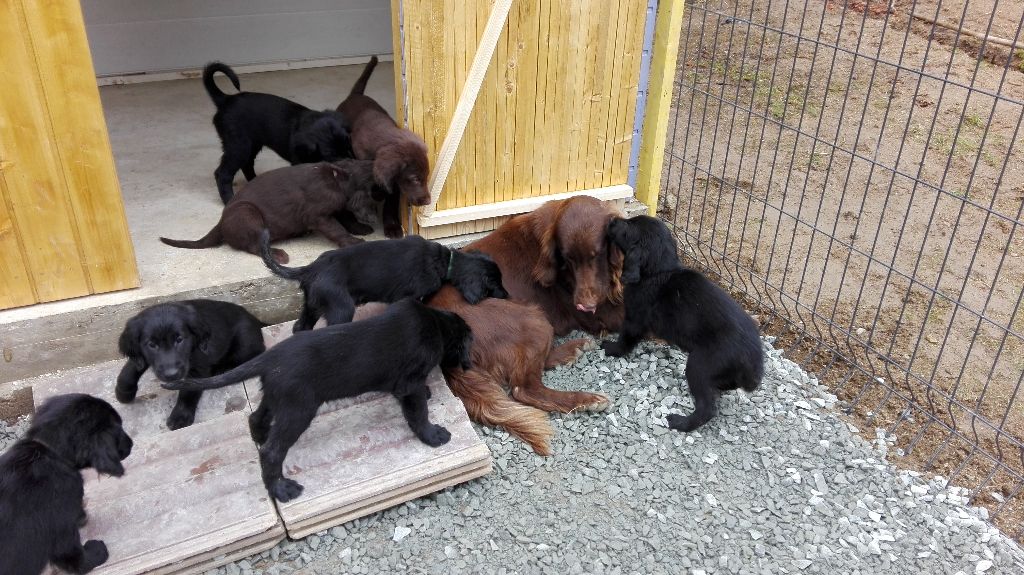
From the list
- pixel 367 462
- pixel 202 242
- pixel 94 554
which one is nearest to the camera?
pixel 94 554

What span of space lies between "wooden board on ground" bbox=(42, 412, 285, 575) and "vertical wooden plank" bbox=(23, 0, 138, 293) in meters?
1.20

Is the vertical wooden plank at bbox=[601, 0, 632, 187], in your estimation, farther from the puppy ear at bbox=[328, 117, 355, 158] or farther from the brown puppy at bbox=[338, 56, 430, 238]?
the puppy ear at bbox=[328, 117, 355, 158]

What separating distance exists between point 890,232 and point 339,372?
5021mm

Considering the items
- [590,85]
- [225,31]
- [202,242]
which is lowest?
[202,242]

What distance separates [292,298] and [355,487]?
5.99 feet

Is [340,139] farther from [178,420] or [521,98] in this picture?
[178,420]

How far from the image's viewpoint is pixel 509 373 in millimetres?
4203

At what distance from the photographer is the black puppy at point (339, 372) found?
3158 mm

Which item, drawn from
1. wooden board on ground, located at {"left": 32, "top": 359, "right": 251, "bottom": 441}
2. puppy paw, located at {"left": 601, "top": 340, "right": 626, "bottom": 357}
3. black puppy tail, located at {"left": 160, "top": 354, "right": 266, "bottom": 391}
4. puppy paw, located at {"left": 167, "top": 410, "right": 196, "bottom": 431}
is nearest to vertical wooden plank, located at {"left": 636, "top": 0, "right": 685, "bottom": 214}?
puppy paw, located at {"left": 601, "top": 340, "right": 626, "bottom": 357}

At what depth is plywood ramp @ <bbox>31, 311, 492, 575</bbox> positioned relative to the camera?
10.4 feet

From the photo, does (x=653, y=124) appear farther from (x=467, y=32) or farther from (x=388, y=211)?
(x=388, y=211)

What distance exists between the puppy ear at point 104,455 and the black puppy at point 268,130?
110 inches

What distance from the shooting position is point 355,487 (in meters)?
3.43

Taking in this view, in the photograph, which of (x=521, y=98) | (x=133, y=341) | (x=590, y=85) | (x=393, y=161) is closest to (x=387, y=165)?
(x=393, y=161)
